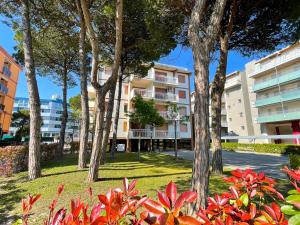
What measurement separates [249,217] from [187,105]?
29.0 m

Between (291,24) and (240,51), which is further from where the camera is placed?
(240,51)

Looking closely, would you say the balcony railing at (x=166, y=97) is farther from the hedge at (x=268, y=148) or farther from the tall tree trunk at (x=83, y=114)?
the tall tree trunk at (x=83, y=114)

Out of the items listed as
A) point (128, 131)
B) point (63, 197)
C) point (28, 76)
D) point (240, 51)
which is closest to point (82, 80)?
point (28, 76)

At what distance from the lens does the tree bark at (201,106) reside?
3.36m

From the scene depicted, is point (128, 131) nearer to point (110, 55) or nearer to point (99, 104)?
point (110, 55)

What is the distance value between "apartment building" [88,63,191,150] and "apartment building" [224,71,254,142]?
443 inches

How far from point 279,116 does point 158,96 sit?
1697 cm

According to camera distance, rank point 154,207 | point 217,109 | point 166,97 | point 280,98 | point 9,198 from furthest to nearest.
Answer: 1. point 280,98
2. point 166,97
3. point 217,109
4. point 9,198
5. point 154,207

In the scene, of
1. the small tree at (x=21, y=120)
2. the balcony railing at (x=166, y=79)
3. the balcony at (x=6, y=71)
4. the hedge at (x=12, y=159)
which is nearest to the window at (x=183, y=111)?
the balcony railing at (x=166, y=79)

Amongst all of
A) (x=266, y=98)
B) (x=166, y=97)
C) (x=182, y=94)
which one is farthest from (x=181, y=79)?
(x=266, y=98)

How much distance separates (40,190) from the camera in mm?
6262

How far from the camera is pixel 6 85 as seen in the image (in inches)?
1238

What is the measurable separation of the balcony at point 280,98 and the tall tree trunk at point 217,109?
78.2 feet

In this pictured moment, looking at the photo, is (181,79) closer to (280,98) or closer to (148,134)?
(148,134)
